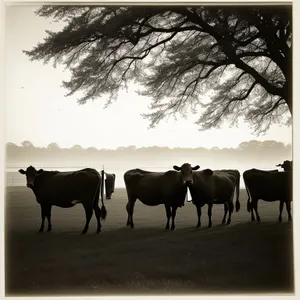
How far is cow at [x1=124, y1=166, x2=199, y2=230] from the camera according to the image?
9.82 ft

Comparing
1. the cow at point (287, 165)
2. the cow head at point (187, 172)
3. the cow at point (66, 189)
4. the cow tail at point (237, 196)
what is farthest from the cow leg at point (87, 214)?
the cow at point (287, 165)

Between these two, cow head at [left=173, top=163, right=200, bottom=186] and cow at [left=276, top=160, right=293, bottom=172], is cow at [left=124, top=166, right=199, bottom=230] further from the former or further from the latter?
cow at [left=276, top=160, right=293, bottom=172]

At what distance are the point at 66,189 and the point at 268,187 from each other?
1.37 m

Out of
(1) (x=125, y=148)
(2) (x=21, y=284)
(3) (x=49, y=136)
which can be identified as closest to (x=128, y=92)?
(1) (x=125, y=148)

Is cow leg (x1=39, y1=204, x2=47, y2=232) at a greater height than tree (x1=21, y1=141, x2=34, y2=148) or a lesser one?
lesser

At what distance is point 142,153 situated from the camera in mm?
2990

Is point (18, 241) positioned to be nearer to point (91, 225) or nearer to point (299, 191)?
point (91, 225)

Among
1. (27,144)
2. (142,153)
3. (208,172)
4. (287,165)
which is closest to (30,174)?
(27,144)

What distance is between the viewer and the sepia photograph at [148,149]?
293 centimetres

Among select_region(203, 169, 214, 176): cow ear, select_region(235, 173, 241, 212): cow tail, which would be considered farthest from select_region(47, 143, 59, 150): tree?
select_region(235, 173, 241, 212): cow tail

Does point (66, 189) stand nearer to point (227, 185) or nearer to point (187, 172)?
point (187, 172)

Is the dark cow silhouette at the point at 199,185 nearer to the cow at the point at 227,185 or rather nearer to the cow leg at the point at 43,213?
the cow at the point at 227,185

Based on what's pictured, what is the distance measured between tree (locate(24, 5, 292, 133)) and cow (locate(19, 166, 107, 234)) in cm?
51

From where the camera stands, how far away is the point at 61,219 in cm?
296
